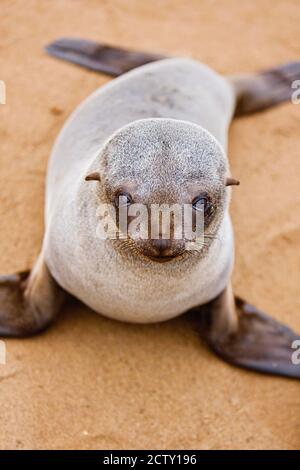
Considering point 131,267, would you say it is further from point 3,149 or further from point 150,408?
point 3,149

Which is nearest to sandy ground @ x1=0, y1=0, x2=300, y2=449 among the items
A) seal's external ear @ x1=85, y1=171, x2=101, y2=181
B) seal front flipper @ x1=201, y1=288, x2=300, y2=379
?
seal front flipper @ x1=201, y1=288, x2=300, y2=379

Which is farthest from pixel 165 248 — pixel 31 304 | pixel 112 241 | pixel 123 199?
pixel 31 304

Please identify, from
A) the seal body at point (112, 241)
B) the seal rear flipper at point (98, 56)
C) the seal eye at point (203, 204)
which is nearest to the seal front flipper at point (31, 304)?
the seal body at point (112, 241)

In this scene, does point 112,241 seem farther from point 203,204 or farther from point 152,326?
point 152,326

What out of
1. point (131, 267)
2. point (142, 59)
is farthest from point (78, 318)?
point (142, 59)

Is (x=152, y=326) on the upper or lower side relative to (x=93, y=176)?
lower

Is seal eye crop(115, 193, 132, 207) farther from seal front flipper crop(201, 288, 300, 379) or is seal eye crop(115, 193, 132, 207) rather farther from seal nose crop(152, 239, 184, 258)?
seal front flipper crop(201, 288, 300, 379)
